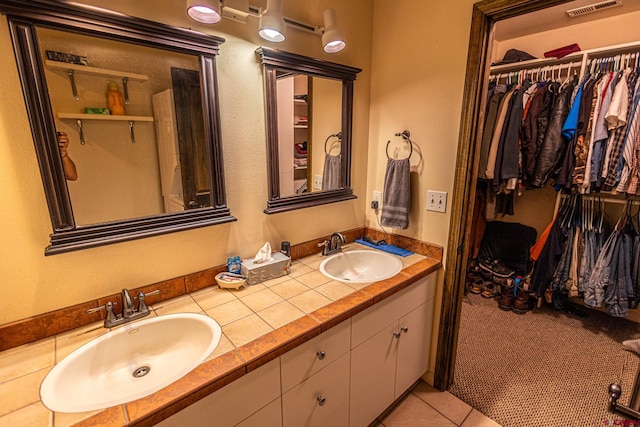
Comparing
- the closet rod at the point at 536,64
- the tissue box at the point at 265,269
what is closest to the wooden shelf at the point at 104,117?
the tissue box at the point at 265,269

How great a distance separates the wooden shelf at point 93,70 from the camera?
36.9 inches

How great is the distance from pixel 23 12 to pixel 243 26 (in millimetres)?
710

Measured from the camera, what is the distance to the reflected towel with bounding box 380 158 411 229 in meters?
1.68

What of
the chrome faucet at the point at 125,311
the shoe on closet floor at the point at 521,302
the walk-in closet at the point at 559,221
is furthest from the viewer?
the shoe on closet floor at the point at 521,302

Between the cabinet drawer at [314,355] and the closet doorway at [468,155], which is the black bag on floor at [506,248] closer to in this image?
the closet doorway at [468,155]

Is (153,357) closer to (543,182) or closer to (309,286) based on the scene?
(309,286)

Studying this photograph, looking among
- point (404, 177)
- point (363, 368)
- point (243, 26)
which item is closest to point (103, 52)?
point (243, 26)

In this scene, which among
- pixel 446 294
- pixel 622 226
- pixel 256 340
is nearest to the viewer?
pixel 256 340

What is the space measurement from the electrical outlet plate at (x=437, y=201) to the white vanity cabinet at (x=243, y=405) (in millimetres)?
1131

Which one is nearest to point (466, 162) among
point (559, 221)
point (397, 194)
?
point (397, 194)

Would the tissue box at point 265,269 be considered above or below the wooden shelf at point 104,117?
below

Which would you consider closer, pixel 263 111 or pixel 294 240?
pixel 263 111

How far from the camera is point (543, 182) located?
2.25 m

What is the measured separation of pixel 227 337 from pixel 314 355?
33 centimetres
